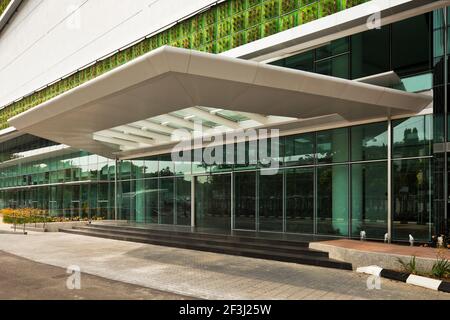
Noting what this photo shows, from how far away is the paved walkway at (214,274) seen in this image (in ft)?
28.3

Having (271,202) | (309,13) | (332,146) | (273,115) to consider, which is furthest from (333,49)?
(271,202)

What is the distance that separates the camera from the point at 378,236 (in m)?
13.7

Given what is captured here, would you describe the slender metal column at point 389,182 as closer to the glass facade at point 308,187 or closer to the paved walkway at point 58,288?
the glass facade at point 308,187

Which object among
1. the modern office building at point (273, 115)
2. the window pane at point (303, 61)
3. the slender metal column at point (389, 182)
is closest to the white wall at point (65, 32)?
the modern office building at point (273, 115)

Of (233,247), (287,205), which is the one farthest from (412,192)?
(233,247)

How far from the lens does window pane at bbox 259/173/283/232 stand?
16.9 m

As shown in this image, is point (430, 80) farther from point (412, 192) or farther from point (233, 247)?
point (233, 247)

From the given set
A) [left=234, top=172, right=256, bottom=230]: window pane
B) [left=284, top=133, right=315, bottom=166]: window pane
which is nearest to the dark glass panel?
[left=234, top=172, right=256, bottom=230]: window pane

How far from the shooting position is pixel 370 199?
14008 mm

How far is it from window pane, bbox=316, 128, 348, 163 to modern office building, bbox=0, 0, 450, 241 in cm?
4

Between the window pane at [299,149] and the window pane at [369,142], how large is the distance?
1854mm

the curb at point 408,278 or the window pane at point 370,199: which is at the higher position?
the window pane at point 370,199

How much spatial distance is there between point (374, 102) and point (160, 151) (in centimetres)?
1336

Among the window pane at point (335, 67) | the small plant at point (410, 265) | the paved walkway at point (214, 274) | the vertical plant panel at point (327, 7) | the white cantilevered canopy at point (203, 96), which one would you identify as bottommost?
the paved walkway at point (214, 274)
